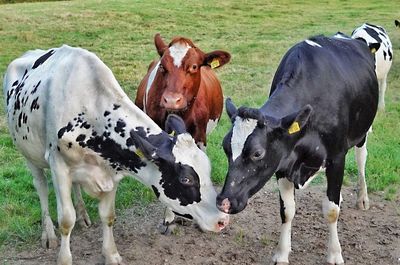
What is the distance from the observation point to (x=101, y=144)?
4406mm

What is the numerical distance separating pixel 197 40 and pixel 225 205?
1488cm

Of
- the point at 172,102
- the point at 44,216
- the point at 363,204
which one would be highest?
the point at 172,102

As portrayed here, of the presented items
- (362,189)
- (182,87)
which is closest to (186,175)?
(182,87)

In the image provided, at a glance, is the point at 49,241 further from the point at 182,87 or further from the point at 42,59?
the point at 182,87

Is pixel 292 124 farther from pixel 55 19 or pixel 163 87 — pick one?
pixel 55 19

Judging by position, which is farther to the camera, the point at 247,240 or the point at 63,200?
the point at 247,240

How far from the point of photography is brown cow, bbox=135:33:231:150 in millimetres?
5246

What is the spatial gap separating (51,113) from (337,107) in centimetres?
225

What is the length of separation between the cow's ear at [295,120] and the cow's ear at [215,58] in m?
1.81

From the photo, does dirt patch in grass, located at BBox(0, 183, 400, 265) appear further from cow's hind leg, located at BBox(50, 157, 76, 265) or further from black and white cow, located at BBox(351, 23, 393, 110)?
black and white cow, located at BBox(351, 23, 393, 110)

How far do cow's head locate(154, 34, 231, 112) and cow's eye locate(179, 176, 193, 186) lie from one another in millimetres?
1243

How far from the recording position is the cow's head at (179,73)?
17.0 ft

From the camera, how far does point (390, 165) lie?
23.2 ft

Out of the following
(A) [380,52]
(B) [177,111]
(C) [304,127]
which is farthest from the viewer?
(A) [380,52]
